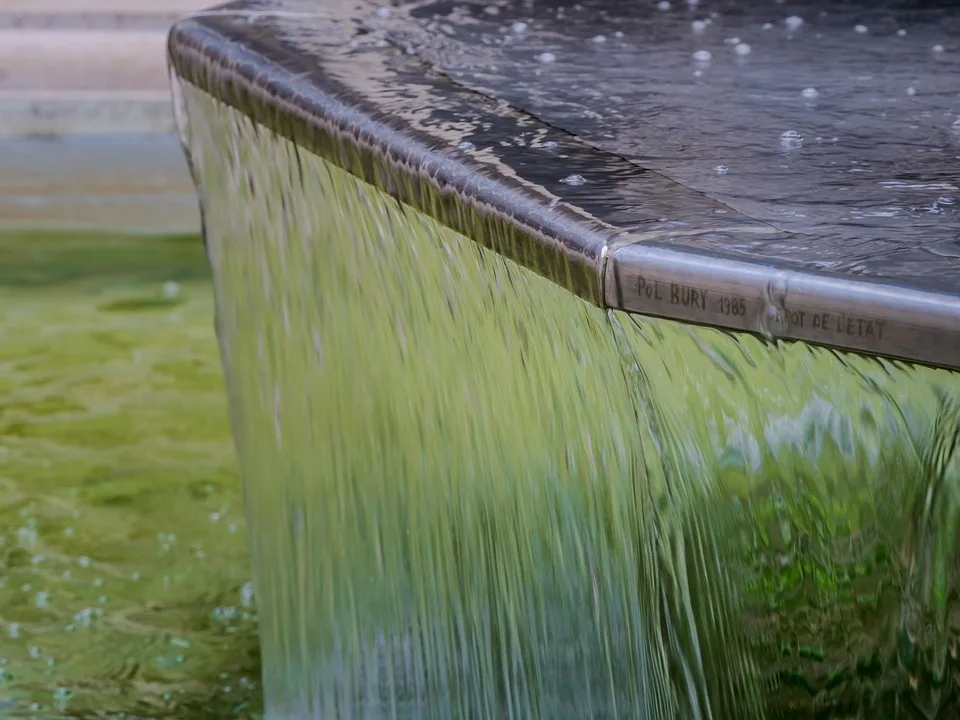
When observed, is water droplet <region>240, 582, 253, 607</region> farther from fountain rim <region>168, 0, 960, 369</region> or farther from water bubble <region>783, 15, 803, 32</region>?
water bubble <region>783, 15, 803, 32</region>

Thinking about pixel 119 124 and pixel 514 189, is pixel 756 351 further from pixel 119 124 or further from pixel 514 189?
pixel 119 124

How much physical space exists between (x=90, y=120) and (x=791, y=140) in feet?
16.0

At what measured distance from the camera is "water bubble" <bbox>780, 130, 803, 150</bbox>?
3.78 ft

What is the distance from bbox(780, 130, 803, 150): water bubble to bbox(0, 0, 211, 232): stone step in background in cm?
362

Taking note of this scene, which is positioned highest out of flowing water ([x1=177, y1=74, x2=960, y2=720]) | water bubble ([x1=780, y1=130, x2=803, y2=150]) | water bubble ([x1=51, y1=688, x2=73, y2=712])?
water bubble ([x1=780, y1=130, x2=803, y2=150])

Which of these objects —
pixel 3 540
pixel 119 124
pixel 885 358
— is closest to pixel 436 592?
pixel 885 358

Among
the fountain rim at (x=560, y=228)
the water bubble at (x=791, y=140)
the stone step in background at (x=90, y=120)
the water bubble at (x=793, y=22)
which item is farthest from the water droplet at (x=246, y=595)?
the stone step in background at (x=90, y=120)

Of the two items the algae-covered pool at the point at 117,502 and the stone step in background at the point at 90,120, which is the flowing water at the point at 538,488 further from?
the stone step in background at the point at 90,120

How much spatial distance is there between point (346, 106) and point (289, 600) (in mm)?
856

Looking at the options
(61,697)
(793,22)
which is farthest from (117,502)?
(793,22)

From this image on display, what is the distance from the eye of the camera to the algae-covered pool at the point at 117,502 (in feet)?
7.03

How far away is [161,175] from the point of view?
16.8 ft

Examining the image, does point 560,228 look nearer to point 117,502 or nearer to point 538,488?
point 538,488

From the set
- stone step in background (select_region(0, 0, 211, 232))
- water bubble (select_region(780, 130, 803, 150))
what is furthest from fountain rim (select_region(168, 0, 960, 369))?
stone step in background (select_region(0, 0, 211, 232))
